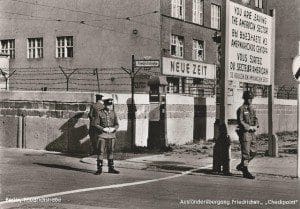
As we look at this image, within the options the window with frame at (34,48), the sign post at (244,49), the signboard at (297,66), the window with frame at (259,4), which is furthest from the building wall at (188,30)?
the signboard at (297,66)

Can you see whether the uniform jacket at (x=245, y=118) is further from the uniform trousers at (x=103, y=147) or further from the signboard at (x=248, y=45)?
the uniform trousers at (x=103, y=147)

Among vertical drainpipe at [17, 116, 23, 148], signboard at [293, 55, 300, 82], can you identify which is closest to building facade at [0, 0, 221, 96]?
vertical drainpipe at [17, 116, 23, 148]

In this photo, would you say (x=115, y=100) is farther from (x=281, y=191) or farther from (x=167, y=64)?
(x=281, y=191)

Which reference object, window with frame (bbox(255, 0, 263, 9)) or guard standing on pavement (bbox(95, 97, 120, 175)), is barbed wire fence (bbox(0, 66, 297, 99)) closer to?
window with frame (bbox(255, 0, 263, 9))

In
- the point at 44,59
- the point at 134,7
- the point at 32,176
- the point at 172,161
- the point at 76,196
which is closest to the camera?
the point at 76,196

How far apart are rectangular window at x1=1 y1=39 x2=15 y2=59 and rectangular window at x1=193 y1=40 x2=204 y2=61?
1275cm

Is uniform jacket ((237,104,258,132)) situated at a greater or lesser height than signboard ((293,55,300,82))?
lesser

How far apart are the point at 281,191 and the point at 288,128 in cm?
2079

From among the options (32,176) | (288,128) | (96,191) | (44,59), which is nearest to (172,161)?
(32,176)

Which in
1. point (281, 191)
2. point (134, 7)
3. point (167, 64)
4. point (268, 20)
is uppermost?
point (134, 7)

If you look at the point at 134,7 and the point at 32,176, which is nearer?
the point at 32,176

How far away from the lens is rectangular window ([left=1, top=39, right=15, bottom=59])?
38938 millimetres

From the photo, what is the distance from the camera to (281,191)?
1021 cm

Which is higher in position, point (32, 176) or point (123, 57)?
point (123, 57)
